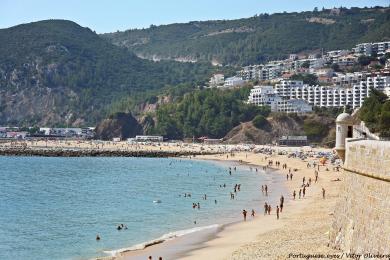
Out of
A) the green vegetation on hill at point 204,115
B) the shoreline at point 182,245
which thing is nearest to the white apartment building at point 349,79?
the green vegetation on hill at point 204,115

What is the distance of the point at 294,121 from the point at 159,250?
90990mm

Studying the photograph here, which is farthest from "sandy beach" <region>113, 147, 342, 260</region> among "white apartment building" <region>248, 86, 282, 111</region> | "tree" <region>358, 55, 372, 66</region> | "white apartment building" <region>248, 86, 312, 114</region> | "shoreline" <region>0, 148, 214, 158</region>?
"tree" <region>358, 55, 372, 66</region>

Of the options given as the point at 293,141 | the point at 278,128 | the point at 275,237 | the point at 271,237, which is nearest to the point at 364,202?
the point at 275,237

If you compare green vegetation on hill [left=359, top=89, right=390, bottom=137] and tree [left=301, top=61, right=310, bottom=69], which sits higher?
tree [left=301, top=61, right=310, bottom=69]

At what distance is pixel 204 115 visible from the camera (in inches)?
4882

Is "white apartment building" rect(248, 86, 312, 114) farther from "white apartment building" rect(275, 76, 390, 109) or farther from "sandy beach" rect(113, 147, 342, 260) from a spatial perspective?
"sandy beach" rect(113, 147, 342, 260)

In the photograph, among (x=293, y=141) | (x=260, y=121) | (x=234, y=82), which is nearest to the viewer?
(x=293, y=141)

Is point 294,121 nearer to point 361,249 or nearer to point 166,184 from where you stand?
A: point 166,184

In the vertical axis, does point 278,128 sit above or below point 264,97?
below

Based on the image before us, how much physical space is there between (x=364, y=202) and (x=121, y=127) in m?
123

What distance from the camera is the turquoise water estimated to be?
95.7ft

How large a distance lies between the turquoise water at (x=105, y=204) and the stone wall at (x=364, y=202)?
1140 cm

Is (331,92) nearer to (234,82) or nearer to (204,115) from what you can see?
(204,115)

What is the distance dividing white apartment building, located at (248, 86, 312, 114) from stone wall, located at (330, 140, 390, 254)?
346 feet
